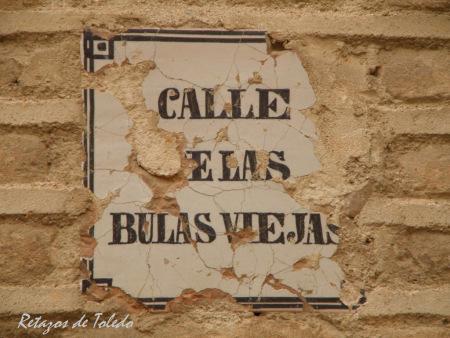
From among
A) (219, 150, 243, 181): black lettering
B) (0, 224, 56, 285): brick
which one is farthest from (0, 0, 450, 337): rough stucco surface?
(219, 150, 243, 181): black lettering

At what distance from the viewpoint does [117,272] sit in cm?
126

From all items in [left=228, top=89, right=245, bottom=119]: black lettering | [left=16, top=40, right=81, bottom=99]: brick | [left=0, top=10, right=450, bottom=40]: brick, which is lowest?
[left=228, top=89, right=245, bottom=119]: black lettering

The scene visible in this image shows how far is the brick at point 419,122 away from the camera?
130 centimetres

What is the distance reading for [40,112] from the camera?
1.27 metres

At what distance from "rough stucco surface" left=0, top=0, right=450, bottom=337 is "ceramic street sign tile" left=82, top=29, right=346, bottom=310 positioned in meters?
0.03

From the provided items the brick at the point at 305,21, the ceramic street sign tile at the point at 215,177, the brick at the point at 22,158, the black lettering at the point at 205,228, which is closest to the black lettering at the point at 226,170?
the ceramic street sign tile at the point at 215,177

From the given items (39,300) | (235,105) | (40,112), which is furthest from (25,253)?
(235,105)

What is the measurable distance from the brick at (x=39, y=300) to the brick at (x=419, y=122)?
35.0 inches

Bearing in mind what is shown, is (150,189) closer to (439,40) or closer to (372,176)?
(372,176)

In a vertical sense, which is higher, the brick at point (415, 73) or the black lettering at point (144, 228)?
the brick at point (415, 73)

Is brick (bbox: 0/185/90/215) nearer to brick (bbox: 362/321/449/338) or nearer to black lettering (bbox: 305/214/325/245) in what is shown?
black lettering (bbox: 305/214/325/245)

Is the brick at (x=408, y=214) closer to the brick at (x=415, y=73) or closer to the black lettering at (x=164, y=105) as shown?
the brick at (x=415, y=73)

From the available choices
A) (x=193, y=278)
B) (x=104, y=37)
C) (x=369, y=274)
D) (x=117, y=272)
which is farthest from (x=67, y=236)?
(x=369, y=274)

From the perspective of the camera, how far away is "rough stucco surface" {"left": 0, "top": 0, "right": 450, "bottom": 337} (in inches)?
49.5
